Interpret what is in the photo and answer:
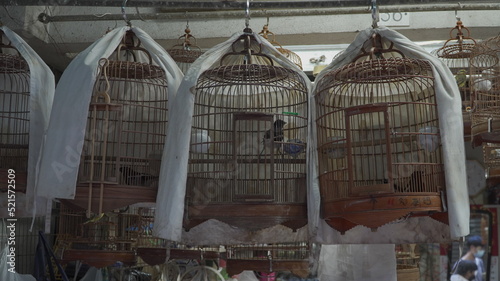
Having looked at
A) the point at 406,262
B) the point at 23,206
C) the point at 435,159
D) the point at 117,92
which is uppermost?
the point at 117,92

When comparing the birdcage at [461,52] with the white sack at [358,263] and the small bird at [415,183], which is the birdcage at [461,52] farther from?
the small bird at [415,183]

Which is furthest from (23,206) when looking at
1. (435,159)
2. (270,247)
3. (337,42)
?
(337,42)

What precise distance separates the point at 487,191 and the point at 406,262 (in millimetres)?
1889

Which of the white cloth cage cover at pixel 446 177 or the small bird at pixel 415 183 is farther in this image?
the small bird at pixel 415 183

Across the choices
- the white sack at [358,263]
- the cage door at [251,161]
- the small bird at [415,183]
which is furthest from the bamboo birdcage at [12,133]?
the white sack at [358,263]

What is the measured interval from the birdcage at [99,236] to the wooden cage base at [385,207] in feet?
7.48

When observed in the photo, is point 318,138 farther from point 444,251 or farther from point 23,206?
point 444,251

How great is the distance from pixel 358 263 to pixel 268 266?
0.76 meters

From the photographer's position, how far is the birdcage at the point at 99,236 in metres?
4.79

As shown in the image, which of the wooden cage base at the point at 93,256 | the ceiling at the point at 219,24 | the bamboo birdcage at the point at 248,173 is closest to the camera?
the bamboo birdcage at the point at 248,173

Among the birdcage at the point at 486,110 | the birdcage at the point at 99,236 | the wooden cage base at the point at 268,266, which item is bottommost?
the wooden cage base at the point at 268,266

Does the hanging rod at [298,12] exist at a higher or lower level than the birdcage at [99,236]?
higher

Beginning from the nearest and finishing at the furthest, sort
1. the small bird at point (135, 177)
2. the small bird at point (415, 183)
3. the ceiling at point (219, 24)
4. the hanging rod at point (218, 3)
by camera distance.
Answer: the small bird at point (415, 183) < the hanging rod at point (218, 3) < the small bird at point (135, 177) < the ceiling at point (219, 24)

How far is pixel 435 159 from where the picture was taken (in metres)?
3.56
